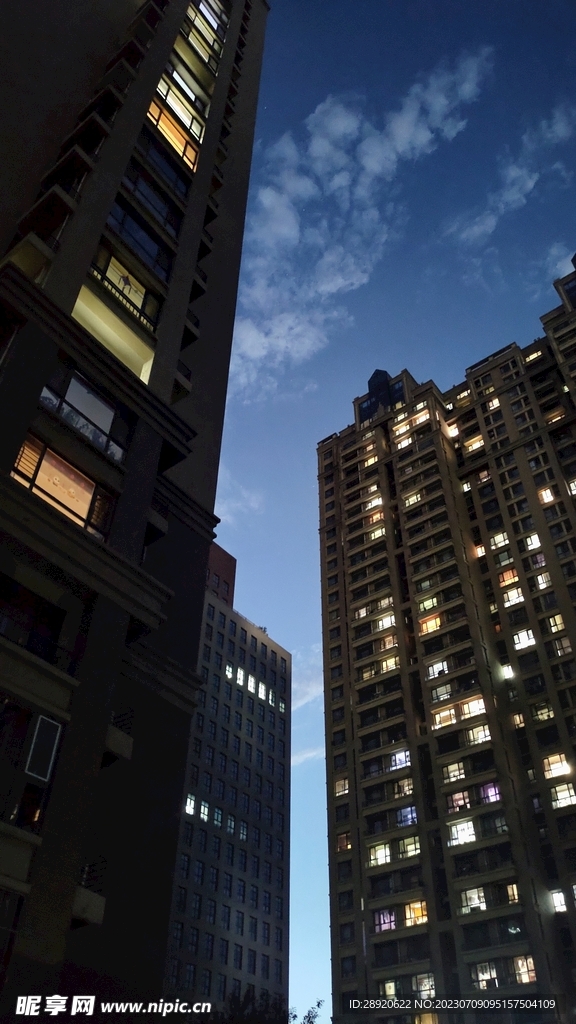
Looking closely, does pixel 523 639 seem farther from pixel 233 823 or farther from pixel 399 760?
pixel 233 823

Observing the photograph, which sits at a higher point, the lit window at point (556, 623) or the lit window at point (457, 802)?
the lit window at point (556, 623)

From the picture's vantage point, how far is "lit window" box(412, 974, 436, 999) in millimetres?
59688

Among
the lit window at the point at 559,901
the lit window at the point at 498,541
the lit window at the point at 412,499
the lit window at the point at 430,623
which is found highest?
the lit window at the point at 412,499

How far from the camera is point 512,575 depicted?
80500mm

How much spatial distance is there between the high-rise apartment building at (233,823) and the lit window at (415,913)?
63.4ft

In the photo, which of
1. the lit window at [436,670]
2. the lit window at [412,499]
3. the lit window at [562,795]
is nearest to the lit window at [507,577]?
the lit window at [436,670]

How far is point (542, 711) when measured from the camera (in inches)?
2761

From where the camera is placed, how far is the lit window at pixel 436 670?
246 feet

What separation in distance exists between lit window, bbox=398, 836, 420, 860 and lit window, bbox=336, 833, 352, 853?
5.52m

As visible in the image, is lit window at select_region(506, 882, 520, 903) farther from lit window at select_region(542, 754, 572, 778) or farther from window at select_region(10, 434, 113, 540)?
window at select_region(10, 434, 113, 540)

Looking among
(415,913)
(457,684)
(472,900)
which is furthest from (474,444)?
(415,913)

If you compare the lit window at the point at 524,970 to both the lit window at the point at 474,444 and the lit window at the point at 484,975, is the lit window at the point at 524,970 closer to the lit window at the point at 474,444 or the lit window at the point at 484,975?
the lit window at the point at 484,975

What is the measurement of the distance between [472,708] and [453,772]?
598cm

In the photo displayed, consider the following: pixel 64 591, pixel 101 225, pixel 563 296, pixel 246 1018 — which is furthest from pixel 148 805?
pixel 563 296
